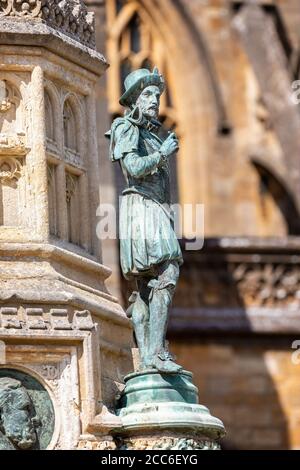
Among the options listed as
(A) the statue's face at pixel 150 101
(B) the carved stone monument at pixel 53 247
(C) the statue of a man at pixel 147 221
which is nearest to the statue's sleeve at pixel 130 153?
(C) the statue of a man at pixel 147 221

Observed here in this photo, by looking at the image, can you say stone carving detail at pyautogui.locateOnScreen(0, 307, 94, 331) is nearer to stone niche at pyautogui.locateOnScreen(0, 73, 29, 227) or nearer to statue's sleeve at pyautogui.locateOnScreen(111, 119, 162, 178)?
stone niche at pyautogui.locateOnScreen(0, 73, 29, 227)

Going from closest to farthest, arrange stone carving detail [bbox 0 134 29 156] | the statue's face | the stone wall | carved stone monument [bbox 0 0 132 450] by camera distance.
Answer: carved stone monument [bbox 0 0 132 450]
the statue's face
stone carving detail [bbox 0 134 29 156]
the stone wall

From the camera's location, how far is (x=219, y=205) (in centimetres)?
2381

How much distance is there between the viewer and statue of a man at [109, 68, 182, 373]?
11.3 m

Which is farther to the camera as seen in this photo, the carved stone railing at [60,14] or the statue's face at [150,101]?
the carved stone railing at [60,14]

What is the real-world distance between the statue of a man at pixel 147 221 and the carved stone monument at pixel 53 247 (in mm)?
286

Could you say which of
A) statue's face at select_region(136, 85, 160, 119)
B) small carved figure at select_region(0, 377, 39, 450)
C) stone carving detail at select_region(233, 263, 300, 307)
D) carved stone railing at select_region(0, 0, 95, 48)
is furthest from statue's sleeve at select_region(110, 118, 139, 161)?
stone carving detail at select_region(233, 263, 300, 307)

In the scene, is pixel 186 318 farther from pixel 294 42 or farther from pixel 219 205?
pixel 294 42

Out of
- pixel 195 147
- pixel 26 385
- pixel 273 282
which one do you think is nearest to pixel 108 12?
pixel 195 147

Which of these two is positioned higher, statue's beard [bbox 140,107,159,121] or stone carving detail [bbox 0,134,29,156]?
statue's beard [bbox 140,107,159,121]

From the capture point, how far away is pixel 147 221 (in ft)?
37.4

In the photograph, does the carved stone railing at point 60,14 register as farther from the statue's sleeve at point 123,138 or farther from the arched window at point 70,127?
the statue's sleeve at point 123,138

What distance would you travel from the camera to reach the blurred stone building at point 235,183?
20734mm
